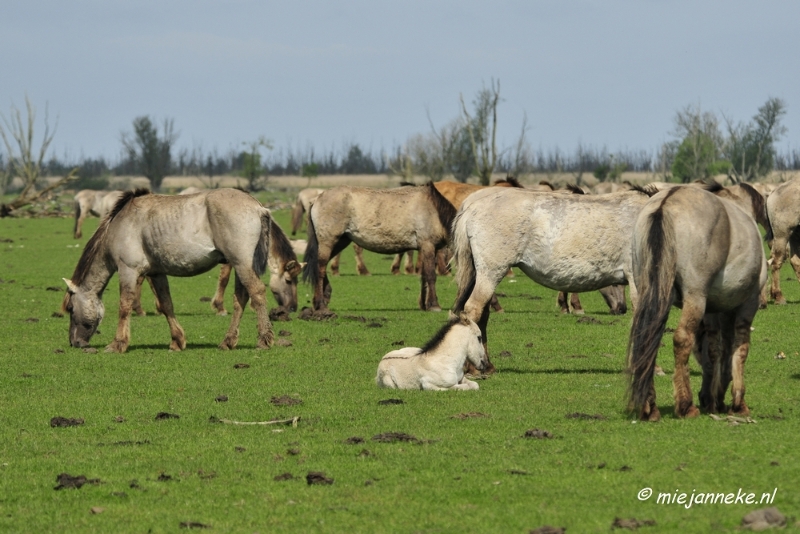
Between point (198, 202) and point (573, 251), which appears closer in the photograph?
point (573, 251)

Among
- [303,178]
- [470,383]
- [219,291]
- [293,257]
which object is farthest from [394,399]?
[303,178]

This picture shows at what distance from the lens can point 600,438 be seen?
816cm

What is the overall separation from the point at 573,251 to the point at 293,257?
23.2 ft

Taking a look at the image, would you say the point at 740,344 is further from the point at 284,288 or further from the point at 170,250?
the point at 284,288

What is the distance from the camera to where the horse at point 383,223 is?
20.1 metres

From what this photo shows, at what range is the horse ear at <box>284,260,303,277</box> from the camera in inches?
717

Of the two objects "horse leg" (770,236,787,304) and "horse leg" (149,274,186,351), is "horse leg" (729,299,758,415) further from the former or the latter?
"horse leg" (770,236,787,304)

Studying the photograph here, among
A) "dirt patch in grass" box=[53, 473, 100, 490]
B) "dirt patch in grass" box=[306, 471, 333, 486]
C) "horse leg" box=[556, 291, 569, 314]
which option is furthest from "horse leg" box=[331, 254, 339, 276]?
"dirt patch in grass" box=[306, 471, 333, 486]

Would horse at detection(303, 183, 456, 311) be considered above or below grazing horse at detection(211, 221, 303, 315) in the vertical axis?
above

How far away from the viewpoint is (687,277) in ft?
27.5

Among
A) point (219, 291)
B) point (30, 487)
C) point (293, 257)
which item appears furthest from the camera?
point (219, 291)

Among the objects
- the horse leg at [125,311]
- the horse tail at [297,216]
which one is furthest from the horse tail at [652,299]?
the horse tail at [297,216]

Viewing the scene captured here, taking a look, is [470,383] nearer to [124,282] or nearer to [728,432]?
[728,432]

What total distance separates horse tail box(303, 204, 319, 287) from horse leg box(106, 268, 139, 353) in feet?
17.7
